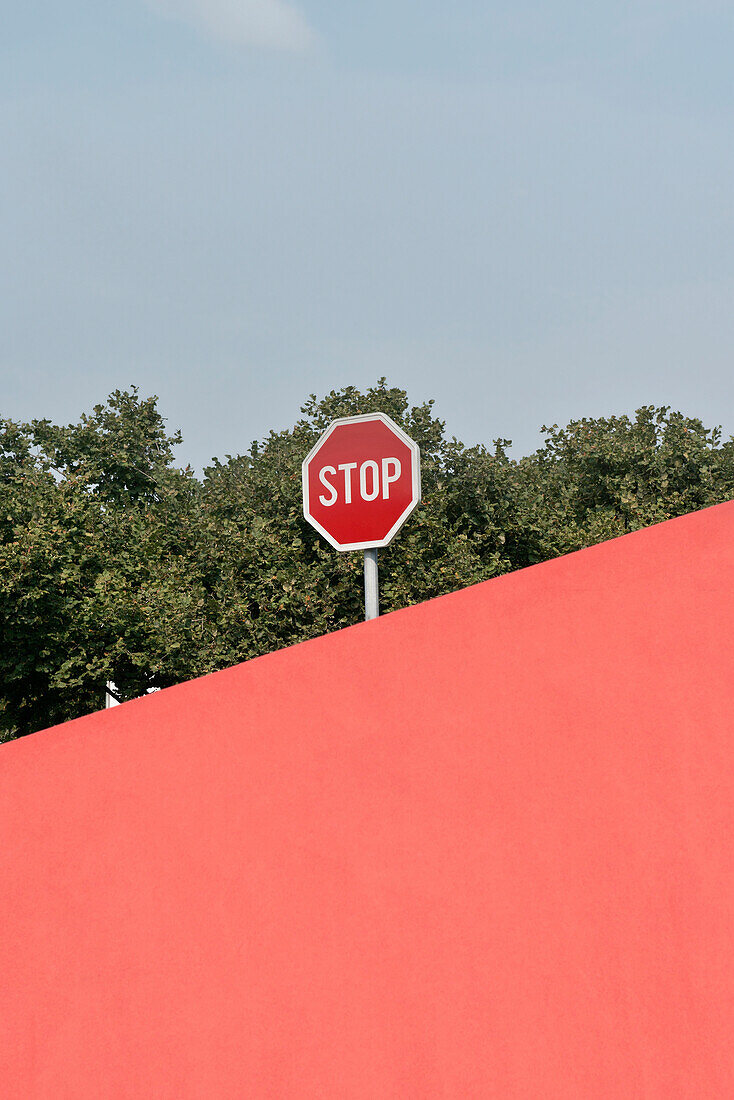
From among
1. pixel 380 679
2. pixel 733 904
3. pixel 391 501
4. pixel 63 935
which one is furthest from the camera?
pixel 391 501

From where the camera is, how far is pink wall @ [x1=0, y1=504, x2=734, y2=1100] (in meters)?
2.94

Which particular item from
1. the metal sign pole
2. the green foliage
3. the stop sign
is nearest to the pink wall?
the metal sign pole

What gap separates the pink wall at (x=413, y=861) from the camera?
2.94 m

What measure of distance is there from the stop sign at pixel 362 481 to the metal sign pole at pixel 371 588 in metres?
0.11

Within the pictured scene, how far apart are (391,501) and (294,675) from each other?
3211 mm

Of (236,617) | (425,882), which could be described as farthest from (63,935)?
(236,617)

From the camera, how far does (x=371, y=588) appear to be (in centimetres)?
687

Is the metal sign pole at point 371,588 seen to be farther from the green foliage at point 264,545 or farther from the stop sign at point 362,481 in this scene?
the green foliage at point 264,545

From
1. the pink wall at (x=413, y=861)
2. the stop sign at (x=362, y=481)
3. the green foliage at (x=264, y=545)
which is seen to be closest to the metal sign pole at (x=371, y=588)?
the stop sign at (x=362, y=481)

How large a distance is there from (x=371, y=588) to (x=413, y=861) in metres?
3.62

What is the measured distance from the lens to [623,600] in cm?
401

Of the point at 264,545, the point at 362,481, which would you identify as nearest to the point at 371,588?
the point at 362,481

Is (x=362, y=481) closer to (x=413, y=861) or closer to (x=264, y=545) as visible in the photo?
(x=413, y=861)

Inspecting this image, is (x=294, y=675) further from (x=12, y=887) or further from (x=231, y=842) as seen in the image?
(x=12, y=887)
